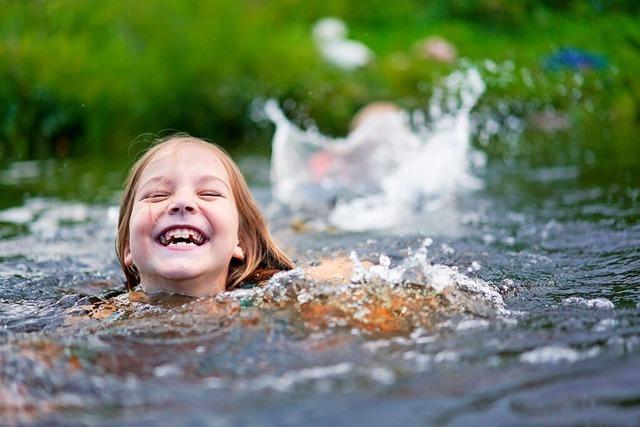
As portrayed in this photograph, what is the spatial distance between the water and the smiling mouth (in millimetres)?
168

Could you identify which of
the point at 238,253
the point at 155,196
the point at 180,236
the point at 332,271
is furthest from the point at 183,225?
the point at 332,271

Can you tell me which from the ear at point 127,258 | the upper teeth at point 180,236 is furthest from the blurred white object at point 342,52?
the upper teeth at point 180,236

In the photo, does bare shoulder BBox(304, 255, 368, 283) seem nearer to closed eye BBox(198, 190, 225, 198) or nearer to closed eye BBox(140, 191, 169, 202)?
closed eye BBox(198, 190, 225, 198)

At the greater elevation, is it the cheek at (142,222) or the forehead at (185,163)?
the forehead at (185,163)

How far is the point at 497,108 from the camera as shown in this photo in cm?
922

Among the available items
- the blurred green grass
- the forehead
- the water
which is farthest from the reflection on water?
the blurred green grass

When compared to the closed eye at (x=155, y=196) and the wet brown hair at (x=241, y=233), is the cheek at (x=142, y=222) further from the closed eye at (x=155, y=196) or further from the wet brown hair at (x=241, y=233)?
the wet brown hair at (x=241, y=233)

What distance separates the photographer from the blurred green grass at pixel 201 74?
841 cm

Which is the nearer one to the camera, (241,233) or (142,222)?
(142,222)

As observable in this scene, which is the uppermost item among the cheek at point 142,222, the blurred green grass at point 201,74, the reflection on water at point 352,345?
the blurred green grass at point 201,74

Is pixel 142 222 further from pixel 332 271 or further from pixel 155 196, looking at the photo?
pixel 332 271

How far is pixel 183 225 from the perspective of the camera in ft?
8.84

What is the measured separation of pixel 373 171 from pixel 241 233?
10.4ft

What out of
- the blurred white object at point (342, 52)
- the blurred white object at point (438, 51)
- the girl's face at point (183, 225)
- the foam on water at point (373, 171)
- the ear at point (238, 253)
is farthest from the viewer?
the blurred white object at point (438, 51)
